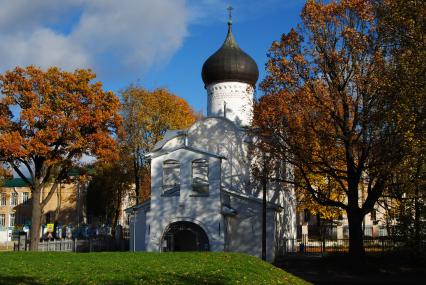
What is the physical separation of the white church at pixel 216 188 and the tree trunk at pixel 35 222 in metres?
5.19

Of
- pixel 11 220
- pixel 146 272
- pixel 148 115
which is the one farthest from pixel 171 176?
pixel 11 220

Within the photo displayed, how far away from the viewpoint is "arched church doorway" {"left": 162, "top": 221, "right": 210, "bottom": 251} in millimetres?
24172

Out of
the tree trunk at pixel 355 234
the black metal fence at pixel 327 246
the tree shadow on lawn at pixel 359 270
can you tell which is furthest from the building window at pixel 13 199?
the tree trunk at pixel 355 234

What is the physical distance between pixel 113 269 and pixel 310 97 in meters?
10.6

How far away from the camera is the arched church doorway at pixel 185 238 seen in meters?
24.2

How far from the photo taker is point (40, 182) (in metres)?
27.3

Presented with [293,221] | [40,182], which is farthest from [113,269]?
[293,221]

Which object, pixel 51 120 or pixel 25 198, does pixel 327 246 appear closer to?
pixel 51 120

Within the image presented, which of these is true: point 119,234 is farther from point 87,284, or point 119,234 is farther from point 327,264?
point 87,284

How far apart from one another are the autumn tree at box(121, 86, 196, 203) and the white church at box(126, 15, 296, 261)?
588 centimetres

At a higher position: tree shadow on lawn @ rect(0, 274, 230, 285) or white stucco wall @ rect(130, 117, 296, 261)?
white stucco wall @ rect(130, 117, 296, 261)

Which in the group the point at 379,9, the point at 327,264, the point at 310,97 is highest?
the point at 379,9

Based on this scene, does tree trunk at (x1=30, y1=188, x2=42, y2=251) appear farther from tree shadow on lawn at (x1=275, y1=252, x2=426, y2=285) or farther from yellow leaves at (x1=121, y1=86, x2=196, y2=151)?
tree shadow on lawn at (x1=275, y1=252, x2=426, y2=285)

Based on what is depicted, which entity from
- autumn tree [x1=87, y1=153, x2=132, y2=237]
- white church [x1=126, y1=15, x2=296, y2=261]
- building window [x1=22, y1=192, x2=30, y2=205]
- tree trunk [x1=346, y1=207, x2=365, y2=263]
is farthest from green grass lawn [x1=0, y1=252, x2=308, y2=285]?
building window [x1=22, y1=192, x2=30, y2=205]
